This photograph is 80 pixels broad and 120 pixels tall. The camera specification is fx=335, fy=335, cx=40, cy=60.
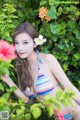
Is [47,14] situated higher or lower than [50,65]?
higher

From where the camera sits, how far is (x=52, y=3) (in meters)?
2.80

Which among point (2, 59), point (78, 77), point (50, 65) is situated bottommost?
point (78, 77)

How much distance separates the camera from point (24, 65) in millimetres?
2441

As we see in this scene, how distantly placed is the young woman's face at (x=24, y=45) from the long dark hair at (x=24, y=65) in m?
0.03

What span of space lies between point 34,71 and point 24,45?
8.9 inches

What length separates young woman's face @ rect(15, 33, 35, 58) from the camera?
2.31 metres

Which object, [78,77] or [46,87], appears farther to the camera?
[78,77]

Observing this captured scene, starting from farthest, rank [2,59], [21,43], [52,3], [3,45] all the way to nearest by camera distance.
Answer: [52,3] → [21,43] → [3,45] → [2,59]

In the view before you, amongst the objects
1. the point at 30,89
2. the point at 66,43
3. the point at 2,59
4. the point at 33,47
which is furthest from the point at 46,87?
the point at 2,59

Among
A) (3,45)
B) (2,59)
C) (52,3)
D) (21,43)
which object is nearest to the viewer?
(2,59)

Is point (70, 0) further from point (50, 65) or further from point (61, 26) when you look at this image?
point (50, 65)

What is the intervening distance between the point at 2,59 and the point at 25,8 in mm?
1594

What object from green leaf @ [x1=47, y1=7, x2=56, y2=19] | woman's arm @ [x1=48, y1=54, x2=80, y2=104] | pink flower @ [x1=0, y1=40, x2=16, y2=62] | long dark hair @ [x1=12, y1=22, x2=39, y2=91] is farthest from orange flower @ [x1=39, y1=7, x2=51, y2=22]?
pink flower @ [x1=0, y1=40, x2=16, y2=62]

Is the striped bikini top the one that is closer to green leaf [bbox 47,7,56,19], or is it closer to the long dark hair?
the long dark hair
